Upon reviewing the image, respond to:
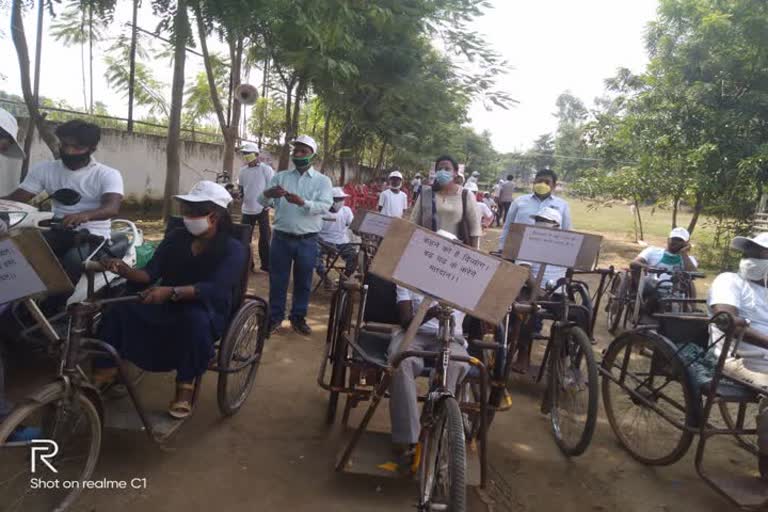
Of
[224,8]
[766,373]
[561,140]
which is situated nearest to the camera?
[766,373]

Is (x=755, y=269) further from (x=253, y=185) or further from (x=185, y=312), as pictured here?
(x=253, y=185)

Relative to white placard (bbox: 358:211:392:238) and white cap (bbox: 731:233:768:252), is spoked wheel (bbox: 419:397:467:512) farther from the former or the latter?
white placard (bbox: 358:211:392:238)

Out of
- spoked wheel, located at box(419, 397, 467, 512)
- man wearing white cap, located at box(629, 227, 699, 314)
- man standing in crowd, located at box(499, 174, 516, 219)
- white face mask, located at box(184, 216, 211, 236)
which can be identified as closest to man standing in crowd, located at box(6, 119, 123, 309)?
white face mask, located at box(184, 216, 211, 236)

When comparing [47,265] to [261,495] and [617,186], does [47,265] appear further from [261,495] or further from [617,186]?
[617,186]

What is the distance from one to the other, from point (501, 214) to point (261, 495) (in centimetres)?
1725

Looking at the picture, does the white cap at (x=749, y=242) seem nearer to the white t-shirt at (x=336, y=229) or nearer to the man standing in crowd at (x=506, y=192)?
the white t-shirt at (x=336, y=229)

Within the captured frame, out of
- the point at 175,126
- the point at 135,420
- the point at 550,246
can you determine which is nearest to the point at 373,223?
the point at 550,246

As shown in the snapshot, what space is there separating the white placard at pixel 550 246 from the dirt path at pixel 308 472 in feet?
4.01

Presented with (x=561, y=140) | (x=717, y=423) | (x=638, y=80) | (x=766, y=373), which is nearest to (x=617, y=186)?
(x=638, y=80)

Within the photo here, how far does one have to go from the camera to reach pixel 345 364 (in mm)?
3225

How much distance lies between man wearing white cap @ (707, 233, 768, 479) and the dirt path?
0.71m

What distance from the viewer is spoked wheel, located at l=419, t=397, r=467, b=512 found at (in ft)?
7.03

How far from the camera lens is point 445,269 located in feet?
8.31

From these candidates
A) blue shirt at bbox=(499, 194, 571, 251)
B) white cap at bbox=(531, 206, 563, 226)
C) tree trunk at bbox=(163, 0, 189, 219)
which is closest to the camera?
white cap at bbox=(531, 206, 563, 226)
